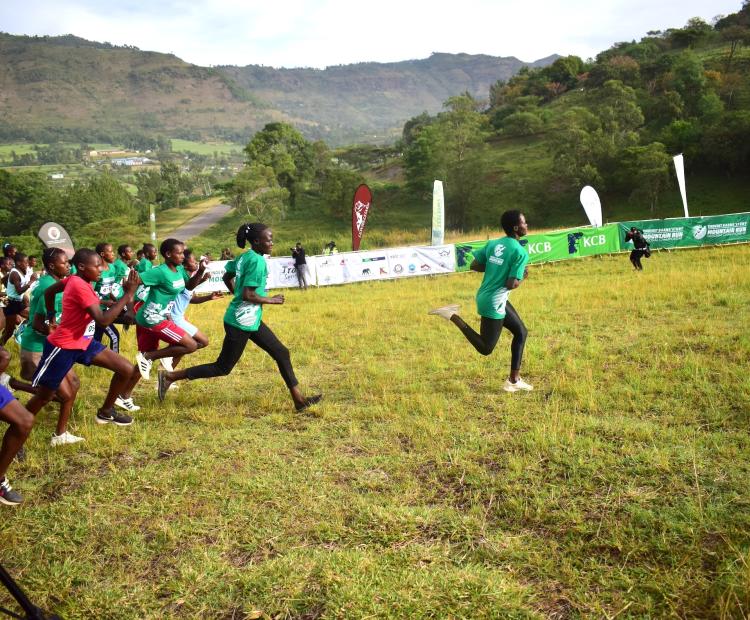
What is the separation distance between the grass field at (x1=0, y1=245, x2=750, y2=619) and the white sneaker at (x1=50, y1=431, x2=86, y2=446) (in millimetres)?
159

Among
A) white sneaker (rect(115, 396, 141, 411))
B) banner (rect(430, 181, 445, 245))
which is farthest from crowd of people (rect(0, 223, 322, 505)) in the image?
banner (rect(430, 181, 445, 245))

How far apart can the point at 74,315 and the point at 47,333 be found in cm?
105

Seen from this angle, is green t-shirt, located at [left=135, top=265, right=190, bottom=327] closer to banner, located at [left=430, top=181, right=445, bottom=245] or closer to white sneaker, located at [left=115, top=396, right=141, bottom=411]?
white sneaker, located at [left=115, top=396, right=141, bottom=411]

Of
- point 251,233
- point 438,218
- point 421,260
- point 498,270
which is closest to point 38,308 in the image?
point 251,233

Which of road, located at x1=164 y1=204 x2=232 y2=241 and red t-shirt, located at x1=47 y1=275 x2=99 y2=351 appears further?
road, located at x1=164 y1=204 x2=232 y2=241

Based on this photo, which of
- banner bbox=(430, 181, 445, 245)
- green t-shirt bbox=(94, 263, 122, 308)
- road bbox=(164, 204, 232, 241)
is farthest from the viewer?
road bbox=(164, 204, 232, 241)

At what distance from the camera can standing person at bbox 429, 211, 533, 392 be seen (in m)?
5.57

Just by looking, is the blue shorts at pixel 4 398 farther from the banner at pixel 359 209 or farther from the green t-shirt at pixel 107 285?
the banner at pixel 359 209

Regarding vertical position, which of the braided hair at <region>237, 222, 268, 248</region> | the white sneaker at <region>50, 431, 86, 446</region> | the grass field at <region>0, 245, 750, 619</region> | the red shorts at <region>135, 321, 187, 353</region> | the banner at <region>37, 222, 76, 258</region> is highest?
the banner at <region>37, 222, 76, 258</region>

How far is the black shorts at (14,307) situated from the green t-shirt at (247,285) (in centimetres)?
451

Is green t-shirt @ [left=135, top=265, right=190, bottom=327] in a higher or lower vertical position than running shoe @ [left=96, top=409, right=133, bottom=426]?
higher

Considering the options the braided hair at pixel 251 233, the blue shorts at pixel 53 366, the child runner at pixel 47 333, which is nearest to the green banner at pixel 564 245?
the braided hair at pixel 251 233

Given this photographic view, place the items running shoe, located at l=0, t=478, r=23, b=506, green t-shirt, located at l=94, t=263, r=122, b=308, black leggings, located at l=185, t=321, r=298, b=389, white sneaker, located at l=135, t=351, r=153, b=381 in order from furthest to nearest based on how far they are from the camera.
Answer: green t-shirt, located at l=94, t=263, r=122, b=308 → white sneaker, located at l=135, t=351, r=153, b=381 → black leggings, located at l=185, t=321, r=298, b=389 → running shoe, located at l=0, t=478, r=23, b=506

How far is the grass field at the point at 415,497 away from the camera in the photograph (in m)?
2.81
